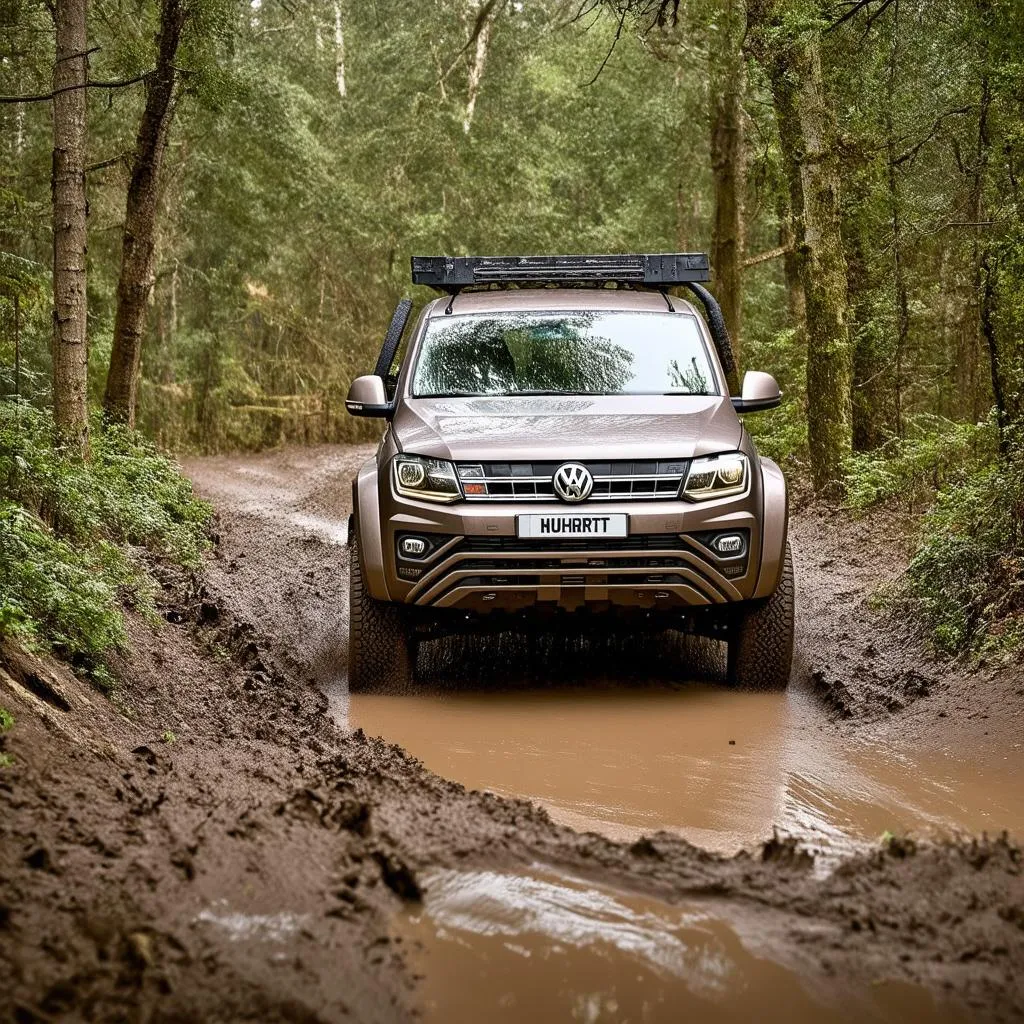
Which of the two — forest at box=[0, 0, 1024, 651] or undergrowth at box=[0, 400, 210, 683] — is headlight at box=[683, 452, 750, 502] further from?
undergrowth at box=[0, 400, 210, 683]

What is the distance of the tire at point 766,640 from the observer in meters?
7.05

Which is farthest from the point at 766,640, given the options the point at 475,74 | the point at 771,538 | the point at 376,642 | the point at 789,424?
the point at 475,74

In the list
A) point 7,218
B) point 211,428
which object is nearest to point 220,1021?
point 7,218

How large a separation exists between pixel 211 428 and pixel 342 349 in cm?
445

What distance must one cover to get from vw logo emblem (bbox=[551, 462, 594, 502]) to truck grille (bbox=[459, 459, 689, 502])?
0.10 ft

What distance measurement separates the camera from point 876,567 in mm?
10055

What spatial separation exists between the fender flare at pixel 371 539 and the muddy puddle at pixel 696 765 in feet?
2.03

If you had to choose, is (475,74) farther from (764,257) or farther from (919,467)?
(919,467)

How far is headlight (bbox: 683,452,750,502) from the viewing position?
22.1 ft

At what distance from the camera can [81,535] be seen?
8352 millimetres

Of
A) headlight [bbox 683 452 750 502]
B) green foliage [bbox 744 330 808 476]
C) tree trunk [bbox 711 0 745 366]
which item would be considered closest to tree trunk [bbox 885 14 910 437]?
green foliage [bbox 744 330 808 476]

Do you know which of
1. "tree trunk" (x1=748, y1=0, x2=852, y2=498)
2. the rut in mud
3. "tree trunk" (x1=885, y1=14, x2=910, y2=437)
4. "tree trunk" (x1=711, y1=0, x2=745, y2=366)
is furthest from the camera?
"tree trunk" (x1=711, y1=0, x2=745, y2=366)

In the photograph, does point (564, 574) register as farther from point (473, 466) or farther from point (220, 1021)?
point (220, 1021)

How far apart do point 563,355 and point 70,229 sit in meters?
4.94
